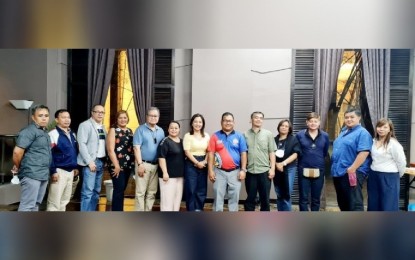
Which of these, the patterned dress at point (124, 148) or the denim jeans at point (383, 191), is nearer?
the denim jeans at point (383, 191)

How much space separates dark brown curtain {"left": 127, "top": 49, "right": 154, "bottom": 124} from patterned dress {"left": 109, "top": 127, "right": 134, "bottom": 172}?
7.7 inches

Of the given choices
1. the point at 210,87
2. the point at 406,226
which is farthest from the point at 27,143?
the point at 406,226

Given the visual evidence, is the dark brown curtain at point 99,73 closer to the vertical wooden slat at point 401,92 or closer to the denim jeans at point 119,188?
the denim jeans at point 119,188

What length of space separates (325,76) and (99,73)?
1.91m

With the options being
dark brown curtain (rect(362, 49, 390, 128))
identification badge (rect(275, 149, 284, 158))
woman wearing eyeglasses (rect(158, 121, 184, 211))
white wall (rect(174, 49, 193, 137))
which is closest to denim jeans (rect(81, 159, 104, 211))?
woman wearing eyeglasses (rect(158, 121, 184, 211))

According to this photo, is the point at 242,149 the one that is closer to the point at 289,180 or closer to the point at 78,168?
the point at 289,180

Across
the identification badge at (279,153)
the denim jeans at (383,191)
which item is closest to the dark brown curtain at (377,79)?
the denim jeans at (383,191)

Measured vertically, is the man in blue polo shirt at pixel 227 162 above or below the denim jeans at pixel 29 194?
above

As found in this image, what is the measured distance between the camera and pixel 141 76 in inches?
130

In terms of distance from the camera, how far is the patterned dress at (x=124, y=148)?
3.08m

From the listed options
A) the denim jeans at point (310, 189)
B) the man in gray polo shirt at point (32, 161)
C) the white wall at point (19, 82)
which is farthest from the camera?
the denim jeans at point (310, 189)

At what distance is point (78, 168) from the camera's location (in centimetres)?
303

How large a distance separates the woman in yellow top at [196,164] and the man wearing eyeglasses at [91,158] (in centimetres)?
69

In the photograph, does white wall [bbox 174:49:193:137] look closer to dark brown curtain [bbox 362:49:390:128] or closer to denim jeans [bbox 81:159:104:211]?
denim jeans [bbox 81:159:104:211]
